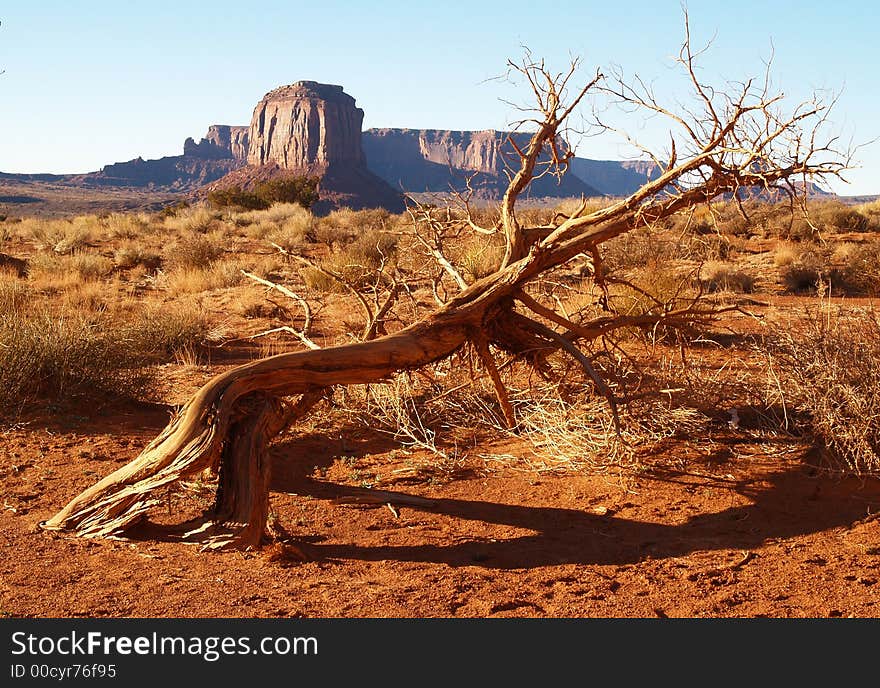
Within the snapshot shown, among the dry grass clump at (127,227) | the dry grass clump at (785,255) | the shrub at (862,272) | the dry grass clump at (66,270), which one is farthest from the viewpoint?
the dry grass clump at (127,227)

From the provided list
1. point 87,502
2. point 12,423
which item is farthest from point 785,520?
point 12,423

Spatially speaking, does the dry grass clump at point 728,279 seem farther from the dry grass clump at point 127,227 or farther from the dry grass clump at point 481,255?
the dry grass clump at point 127,227

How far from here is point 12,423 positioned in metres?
6.48

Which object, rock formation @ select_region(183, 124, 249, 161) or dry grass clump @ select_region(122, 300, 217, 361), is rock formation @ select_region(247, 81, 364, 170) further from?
dry grass clump @ select_region(122, 300, 217, 361)

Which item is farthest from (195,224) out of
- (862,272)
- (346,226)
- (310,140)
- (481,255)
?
(310,140)

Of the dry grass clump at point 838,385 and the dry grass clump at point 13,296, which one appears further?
the dry grass clump at point 13,296

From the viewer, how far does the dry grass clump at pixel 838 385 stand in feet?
16.9

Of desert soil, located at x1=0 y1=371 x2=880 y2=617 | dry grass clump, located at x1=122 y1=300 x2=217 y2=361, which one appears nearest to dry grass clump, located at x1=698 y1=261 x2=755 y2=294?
desert soil, located at x1=0 y1=371 x2=880 y2=617

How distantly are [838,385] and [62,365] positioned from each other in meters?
6.19

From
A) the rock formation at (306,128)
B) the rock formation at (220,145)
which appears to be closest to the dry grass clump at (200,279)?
the rock formation at (306,128)

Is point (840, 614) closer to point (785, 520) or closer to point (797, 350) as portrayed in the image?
point (785, 520)

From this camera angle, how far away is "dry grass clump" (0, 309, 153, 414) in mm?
6730

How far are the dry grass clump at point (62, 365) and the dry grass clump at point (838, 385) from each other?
18.2 ft

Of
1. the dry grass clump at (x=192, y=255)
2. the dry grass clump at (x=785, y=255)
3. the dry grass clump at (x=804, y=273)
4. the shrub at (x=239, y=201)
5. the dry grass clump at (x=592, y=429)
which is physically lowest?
the dry grass clump at (x=592, y=429)
